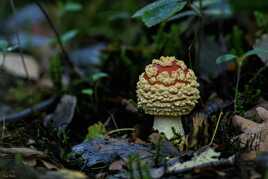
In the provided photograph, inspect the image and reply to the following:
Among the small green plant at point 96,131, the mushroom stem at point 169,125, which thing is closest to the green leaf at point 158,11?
the mushroom stem at point 169,125

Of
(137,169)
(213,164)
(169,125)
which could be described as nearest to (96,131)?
(169,125)

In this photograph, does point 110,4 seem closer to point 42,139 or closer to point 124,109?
point 124,109

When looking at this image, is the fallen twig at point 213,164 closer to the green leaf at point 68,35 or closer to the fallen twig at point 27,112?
the fallen twig at point 27,112

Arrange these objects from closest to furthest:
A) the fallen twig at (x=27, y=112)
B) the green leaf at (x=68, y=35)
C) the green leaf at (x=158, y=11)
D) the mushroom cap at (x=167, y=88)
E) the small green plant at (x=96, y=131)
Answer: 1. the mushroom cap at (x=167, y=88)
2. the green leaf at (x=158, y=11)
3. the small green plant at (x=96, y=131)
4. the fallen twig at (x=27, y=112)
5. the green leaf at (x=68, y=35)

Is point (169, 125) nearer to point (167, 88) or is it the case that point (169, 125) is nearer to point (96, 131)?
point (167, 88)

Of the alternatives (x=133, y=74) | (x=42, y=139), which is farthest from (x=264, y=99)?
(x=42, y=139)

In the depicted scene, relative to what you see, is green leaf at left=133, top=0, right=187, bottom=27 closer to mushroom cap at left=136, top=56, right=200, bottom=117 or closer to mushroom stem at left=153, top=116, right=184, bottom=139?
mushroom cap at left=136, top=56, right=200, bottom=117
